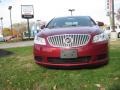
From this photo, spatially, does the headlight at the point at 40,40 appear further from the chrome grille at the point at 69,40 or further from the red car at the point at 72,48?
the chrome grille at the point at 69,40

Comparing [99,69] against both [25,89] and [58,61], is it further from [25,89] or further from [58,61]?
[25,89]

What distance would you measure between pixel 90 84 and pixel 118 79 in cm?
58

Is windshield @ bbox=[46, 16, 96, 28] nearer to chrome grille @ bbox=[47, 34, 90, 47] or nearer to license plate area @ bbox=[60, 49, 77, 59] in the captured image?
chrome grille @ bbox=[47, 34, 90, 47]

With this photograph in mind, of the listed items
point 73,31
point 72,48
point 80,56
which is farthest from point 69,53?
point 73,31

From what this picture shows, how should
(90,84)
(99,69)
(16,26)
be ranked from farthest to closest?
1. (16,26)
2. (99,69)
3. (90,84)

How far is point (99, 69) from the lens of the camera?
24.6 feet

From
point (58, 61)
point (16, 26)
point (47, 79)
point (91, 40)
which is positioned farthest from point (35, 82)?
point (16, 26)

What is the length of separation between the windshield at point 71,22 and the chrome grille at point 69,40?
4.69ft

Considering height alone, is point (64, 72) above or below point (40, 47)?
below

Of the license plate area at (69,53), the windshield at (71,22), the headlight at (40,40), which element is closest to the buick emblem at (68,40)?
the license plate area at (69,53)

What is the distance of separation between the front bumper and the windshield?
4.67 feet

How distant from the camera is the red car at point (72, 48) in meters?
7.20

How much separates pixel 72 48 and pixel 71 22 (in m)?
1.86

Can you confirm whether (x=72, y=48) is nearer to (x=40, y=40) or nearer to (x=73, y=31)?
(x=73, y=31)
